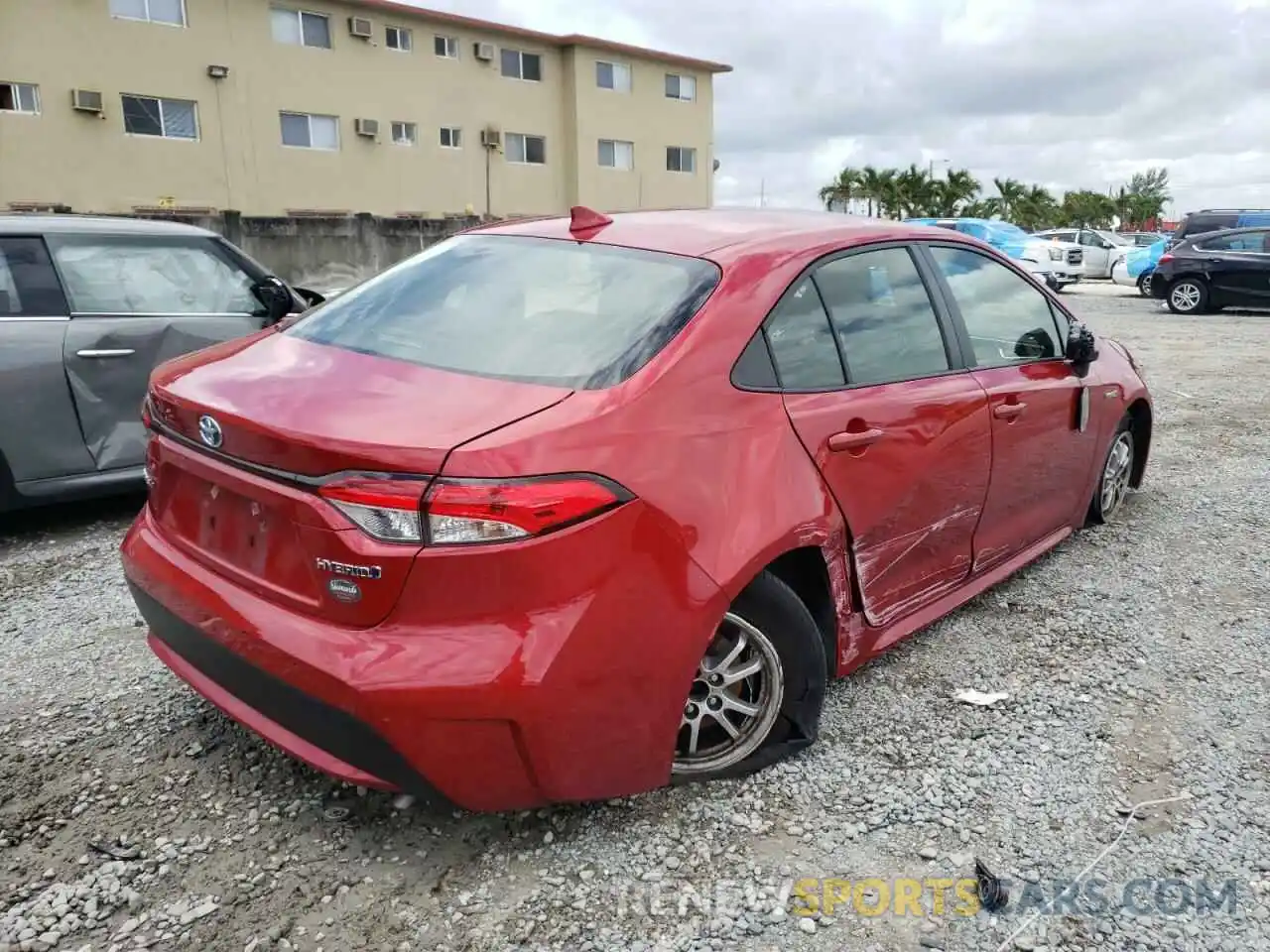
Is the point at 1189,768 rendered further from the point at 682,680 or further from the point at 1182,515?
the point at 1182,515

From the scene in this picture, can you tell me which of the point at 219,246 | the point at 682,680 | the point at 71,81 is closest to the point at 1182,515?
the point at 682,680

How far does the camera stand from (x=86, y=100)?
20672mm

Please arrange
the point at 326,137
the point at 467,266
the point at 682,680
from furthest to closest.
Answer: the point at 326,137 < the point at 467,266 < the point at 682,680

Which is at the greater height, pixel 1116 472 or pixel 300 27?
pixel 300 27

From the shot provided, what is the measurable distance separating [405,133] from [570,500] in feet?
88.0

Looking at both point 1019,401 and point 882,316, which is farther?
point 1019,401

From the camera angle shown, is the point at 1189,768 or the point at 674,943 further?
the point at 1189,768

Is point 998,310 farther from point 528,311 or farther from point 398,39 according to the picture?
point 398,39

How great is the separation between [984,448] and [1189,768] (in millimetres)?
1172

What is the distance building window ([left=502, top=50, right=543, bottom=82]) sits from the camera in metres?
28.4

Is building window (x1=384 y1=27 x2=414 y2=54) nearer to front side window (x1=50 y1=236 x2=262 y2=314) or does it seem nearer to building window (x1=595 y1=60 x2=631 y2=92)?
building window (x1=595 y1=60 x2=631 y2=92)

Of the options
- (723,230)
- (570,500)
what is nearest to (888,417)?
(723,230)

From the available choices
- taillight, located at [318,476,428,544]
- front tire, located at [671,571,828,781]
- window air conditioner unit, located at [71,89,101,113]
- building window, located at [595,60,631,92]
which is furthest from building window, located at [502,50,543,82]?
taillight, located at [318,476,428,544]

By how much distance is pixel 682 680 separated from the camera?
2.30m
